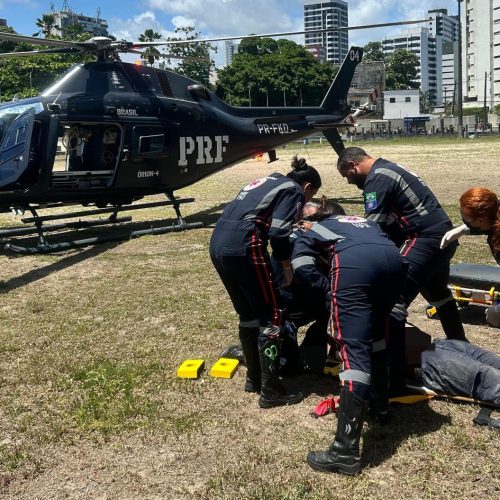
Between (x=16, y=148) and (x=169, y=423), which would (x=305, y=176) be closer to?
(x=169, y=423)

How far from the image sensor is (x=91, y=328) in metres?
6.05

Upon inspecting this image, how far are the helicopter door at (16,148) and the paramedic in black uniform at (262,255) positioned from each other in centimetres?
613

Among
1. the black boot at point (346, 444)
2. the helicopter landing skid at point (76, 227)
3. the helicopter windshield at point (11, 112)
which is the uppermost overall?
the helicopter windshield at point (11, 112)

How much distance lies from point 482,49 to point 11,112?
5414 inches

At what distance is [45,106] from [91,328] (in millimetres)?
5019

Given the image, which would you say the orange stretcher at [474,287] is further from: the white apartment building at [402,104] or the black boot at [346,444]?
the white apartment building at [402,104]

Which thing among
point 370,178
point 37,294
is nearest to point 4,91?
point 37,294

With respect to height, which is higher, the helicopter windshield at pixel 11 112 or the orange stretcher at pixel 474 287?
the helicopter windshield at pixel 11 112

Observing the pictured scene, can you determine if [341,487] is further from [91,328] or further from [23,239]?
[23,239]

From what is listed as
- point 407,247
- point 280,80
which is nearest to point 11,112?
point 407,247

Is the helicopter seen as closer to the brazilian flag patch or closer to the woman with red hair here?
the brazilian flag patch

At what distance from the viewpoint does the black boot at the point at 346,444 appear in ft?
10.7

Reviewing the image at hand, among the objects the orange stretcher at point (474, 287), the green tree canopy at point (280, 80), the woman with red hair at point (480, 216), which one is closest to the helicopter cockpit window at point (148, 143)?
the orange stretcher at point (474, 287)

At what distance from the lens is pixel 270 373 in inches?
163
